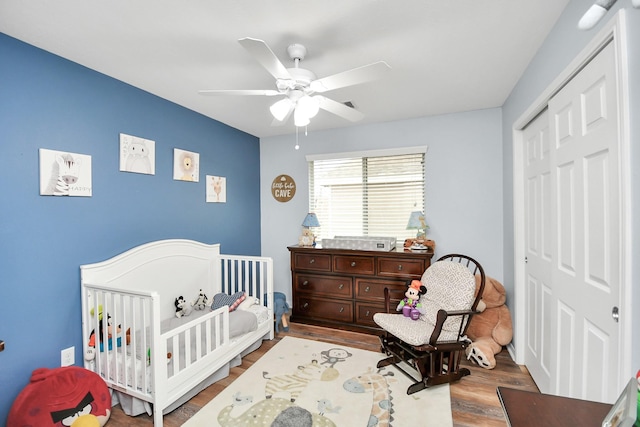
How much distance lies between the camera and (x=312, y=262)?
11.2 feet

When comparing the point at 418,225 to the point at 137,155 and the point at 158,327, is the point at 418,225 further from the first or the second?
the point at 137,155

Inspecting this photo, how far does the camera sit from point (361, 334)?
3.18 metres

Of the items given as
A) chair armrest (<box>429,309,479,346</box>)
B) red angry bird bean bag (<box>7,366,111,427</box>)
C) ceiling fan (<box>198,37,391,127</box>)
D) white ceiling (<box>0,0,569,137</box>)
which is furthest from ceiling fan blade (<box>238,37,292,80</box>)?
red angry bird bean bag (<box>7,366,111,427</box>)

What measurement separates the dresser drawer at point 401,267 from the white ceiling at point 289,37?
5.56 feet

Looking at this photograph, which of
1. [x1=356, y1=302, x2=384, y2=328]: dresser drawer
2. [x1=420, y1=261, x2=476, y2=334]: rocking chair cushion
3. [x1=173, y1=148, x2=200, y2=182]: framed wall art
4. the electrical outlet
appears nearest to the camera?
the electrical outlet

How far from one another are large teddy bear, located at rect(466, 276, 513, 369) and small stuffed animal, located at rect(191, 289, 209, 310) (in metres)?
2.61

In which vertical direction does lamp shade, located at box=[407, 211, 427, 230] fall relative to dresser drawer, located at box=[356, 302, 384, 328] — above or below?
above

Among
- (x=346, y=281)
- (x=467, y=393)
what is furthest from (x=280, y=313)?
(x=467, y=393)

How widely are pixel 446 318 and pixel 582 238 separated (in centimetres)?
103

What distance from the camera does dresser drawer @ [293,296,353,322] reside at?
3275 mm

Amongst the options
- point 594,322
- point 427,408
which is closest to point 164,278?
point 427,408

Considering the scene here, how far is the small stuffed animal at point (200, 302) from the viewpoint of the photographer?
2902 mm

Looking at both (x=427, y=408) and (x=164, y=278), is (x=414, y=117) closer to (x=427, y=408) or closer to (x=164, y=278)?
(x=427, y=408)

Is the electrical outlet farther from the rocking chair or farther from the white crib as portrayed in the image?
the rocking chair
